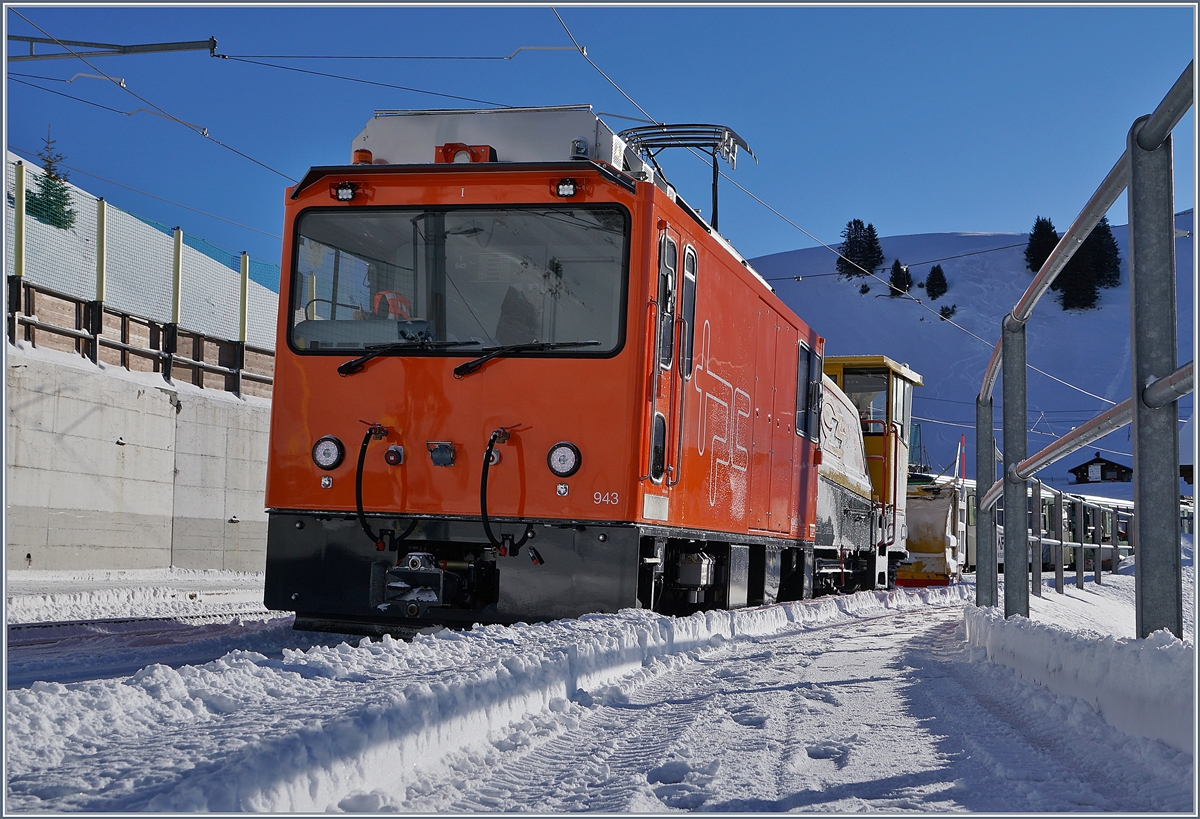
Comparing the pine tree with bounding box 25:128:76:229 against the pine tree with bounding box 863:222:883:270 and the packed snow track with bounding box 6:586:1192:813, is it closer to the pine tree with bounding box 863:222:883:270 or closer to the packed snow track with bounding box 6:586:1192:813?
the packed snow track with bounding box 6:586:1192:813

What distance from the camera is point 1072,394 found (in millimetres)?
125812

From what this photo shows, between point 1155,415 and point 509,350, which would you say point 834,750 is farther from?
point 509,350

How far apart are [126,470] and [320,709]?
51.9 ft

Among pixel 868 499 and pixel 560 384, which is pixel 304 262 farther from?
pixel 868 499

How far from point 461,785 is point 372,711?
1.04ft

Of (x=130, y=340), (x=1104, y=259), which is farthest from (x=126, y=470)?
(x=1104, y=259)

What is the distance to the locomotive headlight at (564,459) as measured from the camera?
685cm

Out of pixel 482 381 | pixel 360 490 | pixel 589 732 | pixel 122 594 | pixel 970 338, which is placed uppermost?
pixel 970 338

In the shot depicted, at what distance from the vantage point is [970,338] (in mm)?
137000

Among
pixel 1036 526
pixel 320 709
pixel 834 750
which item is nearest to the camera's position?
pixel 320 709

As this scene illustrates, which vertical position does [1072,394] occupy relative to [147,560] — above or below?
above

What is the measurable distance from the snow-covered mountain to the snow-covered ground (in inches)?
3578

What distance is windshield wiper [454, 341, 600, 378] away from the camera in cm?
696

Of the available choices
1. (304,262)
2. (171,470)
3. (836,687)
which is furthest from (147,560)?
(836,687)
